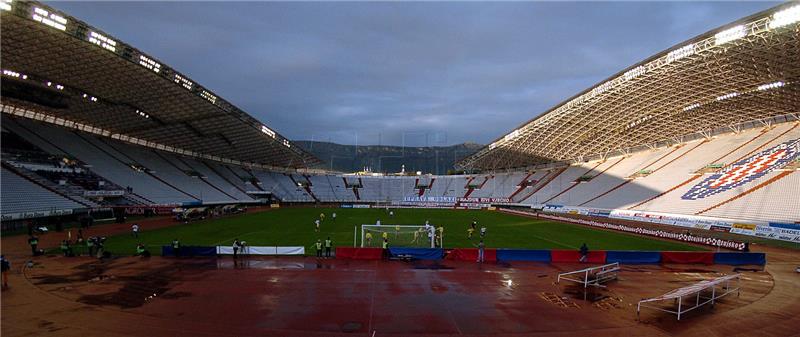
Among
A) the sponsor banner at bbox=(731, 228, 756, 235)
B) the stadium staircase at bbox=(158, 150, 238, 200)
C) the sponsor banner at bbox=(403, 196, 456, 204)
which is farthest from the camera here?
the sponsor banner at bbox=(403, 196, 456, 204)

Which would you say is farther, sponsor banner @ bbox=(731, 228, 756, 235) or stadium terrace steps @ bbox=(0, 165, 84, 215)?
sponsor banner @ bbox=(731, 228, 756, 235)

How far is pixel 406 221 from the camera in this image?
46.8 meters

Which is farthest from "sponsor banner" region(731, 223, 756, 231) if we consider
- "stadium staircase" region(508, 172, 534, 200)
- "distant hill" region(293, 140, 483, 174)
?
"distant hill" region(293, 140, 483, 174)

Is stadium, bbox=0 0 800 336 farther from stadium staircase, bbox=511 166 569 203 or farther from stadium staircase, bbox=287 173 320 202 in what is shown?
stadium staircase, bbox=287 173 320 202

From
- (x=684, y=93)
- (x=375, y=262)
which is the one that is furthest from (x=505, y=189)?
(x=375, y=262)

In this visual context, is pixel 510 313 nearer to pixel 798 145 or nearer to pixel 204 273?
pixel 204 273

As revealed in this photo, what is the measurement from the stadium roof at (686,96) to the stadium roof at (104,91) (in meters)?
45.3

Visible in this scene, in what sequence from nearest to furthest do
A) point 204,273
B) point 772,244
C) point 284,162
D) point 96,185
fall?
1. point 204,273
2. point 772,244
3. point 96,185
4. point 284,162

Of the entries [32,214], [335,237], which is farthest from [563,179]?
[32,214]

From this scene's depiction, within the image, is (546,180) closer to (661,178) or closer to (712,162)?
(661,178)

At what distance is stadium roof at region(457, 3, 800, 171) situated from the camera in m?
31.0

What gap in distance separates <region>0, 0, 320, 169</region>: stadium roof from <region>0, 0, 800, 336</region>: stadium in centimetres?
23

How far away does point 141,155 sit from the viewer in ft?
203

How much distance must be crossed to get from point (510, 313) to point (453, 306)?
205 centimetres
